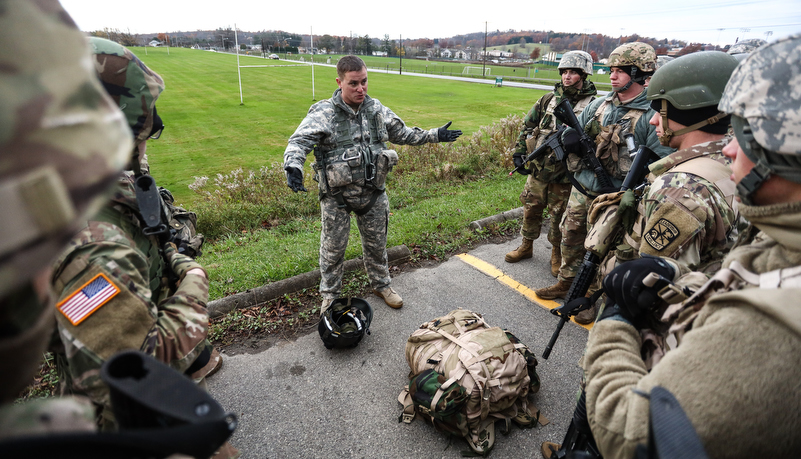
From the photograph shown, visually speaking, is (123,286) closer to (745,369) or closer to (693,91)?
(745,369)

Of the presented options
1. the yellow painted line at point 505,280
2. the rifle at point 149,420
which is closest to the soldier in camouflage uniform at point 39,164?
the rifle at point 149,420

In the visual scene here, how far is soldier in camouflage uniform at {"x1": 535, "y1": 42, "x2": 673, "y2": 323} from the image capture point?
390 cm

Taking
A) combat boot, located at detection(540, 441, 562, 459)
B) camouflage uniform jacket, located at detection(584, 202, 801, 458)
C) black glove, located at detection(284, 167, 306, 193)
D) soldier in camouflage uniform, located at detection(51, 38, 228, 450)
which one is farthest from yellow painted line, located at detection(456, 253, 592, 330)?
soldier in camouflage uniform, located at detection(51, 38, 228, 450)

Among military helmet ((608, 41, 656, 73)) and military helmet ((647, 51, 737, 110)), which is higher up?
military helmet ((608, 41, 656, 73))

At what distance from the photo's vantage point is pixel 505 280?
4645 millimetres

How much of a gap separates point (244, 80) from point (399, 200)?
30.6m

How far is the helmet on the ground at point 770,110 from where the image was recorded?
102 cm

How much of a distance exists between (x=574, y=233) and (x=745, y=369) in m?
3.49

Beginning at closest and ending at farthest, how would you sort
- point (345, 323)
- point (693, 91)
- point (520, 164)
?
point (693, 91)
point (345, 323)
point (520, 164)

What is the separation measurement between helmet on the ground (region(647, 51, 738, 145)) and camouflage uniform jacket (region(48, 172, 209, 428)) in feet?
9.27

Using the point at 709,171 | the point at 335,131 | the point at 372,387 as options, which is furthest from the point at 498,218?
the point at 709,171

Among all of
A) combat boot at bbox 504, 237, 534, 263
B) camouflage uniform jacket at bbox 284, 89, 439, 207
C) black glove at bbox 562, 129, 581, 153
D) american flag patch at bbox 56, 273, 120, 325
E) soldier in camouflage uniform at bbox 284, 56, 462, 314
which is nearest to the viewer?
american flag patch at bbox 56, 273, 120, 325

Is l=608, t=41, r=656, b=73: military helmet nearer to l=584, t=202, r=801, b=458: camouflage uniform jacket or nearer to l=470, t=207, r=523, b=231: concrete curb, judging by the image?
l=470, t=207, r=523, b=231: concrete curb

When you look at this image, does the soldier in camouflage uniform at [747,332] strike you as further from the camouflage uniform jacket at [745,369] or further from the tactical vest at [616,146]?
the tactical vest at [616,146]
